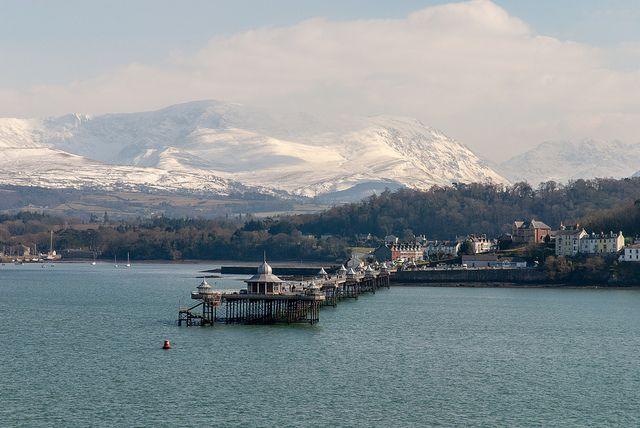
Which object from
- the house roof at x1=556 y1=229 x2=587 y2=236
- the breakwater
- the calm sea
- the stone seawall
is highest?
the house roof at x1=556 y1=229 x2=587 y2=236

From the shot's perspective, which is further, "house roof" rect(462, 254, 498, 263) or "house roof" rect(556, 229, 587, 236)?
"house roof" rect(462, 254, 498, 263)

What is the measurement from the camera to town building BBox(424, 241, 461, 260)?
526 ft

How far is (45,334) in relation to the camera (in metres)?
68.8

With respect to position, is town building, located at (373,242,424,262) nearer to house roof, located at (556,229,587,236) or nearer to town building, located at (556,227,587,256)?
house roof, located at (556,229,587,236)

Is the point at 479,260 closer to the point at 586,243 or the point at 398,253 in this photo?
the point at 586,243

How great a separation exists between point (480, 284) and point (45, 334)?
221 feet

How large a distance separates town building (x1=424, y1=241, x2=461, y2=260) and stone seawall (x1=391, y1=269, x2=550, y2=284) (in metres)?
21.5

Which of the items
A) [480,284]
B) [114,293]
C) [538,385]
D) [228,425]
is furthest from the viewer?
[480,284]

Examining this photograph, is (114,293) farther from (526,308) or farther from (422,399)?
(422,399)

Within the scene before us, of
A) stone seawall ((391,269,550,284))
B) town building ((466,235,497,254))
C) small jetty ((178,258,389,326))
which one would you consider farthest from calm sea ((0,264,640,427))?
town building ((466,235,497,254))

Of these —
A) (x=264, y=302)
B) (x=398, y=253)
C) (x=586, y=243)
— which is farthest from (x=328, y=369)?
(x=398, y=253)

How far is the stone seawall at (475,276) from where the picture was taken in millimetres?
128750

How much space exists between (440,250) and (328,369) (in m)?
115

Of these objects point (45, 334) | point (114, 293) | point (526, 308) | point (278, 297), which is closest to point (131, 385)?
point (45, 334)
